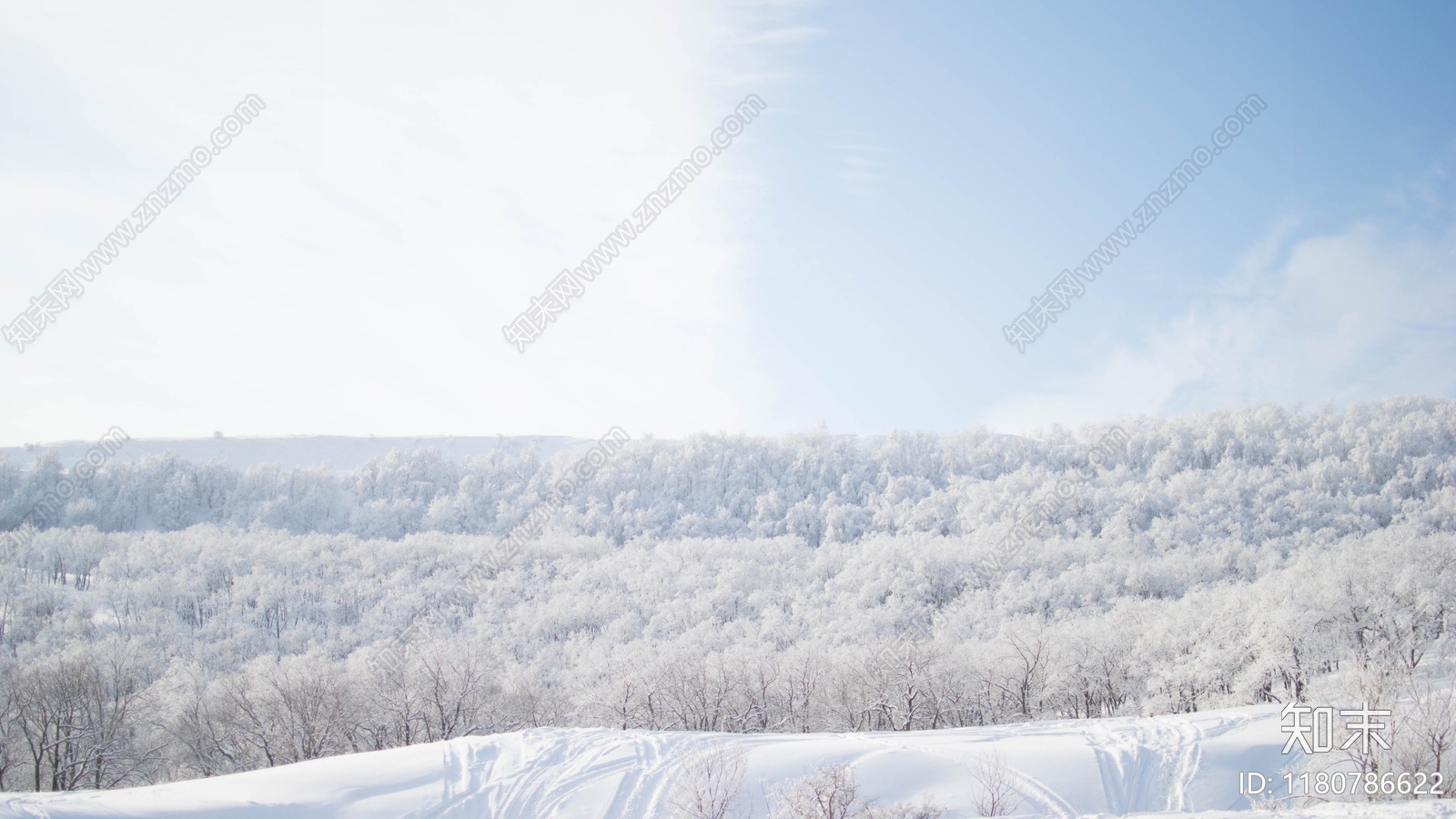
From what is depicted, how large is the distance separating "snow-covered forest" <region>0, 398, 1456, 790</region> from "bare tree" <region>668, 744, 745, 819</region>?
1844cm

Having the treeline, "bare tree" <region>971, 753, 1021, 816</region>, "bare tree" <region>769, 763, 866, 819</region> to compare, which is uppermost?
the treeline

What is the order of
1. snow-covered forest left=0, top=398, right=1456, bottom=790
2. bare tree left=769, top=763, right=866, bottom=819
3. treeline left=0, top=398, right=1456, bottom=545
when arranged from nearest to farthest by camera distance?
bare tree left=769, top=763, right=866, bottom=819, snow-covered forest left=0, top=398, right=1456, bottom=790, treeline left=0, top=398, right=1456, bottom=545

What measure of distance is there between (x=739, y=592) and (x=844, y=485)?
5266 centimetres

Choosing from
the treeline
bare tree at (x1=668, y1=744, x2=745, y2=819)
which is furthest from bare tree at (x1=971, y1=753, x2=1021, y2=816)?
the treeline

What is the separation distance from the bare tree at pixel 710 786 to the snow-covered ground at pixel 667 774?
50 cm

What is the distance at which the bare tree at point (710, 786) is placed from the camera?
21.1m

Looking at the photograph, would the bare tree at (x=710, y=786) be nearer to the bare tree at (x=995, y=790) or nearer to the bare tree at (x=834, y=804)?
the bare tree at (x=834, y=804)

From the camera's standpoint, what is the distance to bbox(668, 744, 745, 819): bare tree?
2108cm

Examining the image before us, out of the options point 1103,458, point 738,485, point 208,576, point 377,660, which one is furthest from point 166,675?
point 1103,458

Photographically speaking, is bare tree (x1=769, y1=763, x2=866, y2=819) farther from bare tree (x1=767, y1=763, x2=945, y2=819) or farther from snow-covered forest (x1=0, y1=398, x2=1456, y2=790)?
snow-covered forest (x1=0, y1=398, x2=1456, y2=790)

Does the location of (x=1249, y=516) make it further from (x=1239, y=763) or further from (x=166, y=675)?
(x=166, y=675)

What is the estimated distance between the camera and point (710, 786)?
21750mm

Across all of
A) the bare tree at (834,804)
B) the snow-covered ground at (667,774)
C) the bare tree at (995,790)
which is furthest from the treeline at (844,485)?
the bare tree at (834,804)

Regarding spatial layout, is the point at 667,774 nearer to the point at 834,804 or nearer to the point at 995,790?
the point at 834,804
